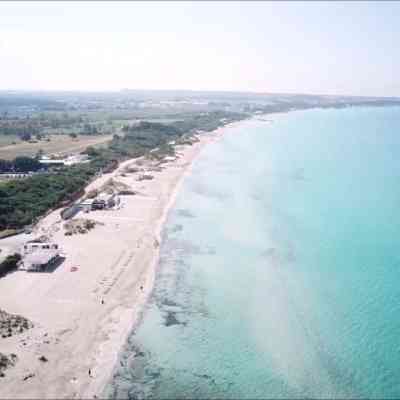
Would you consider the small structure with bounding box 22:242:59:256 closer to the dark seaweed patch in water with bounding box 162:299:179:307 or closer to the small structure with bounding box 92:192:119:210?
the dark seaweed patch in water with bounding box 162:299:179:307

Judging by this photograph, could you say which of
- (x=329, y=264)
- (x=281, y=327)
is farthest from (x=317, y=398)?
(x=329, y=264)

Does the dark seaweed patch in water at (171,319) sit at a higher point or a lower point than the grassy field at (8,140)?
lower

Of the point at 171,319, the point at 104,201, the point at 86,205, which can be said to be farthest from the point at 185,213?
the point at 171,319

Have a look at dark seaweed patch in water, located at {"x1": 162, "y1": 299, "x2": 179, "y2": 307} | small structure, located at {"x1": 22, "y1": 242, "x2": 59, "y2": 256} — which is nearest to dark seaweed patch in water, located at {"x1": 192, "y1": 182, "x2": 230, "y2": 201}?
small structure, located at {"x1": 22, "y1": 242, "x2": 59, "y2": 256}

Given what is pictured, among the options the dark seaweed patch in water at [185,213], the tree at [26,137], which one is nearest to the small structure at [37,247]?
the dark seaweed patch in water at [185,213]

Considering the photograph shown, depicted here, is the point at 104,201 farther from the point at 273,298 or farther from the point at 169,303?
the point at 273,298

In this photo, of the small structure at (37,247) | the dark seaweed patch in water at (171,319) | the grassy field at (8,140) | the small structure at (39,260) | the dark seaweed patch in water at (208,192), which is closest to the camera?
the dark seaweed patch in water at (171,319)

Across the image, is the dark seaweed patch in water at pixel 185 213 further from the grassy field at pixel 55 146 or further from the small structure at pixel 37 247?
the grassy field at pixel 55 146
